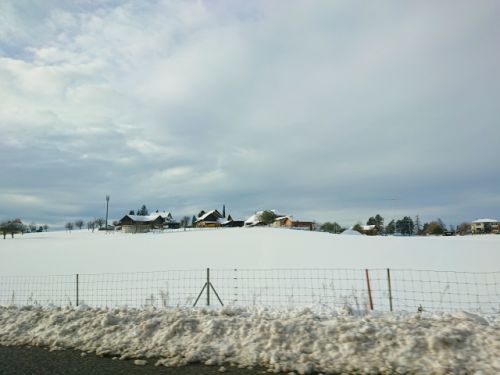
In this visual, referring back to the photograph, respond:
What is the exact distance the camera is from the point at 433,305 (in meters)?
12.9

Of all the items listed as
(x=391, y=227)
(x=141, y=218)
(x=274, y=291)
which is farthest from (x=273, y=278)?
(x=391, y=227)

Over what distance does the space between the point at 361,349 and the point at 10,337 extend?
7044 millimetres

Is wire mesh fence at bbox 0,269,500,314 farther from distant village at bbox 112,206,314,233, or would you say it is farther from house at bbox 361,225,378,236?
house at bbox 361,225,378,236

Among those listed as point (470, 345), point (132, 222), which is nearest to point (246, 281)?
point (470, 345)

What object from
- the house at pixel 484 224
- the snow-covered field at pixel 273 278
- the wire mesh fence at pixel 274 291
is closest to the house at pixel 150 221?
the snow-covered field at pixel 273 278

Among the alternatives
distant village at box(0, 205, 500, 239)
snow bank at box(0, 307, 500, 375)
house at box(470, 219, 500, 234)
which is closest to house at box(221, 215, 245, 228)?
distant village at box(0, 205, 500, 239)

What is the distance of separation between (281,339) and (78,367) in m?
3.30

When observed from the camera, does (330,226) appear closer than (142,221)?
No

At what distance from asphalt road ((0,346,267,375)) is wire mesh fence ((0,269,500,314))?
183 inches

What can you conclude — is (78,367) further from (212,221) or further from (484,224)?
(484,224)

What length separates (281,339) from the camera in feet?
21.3

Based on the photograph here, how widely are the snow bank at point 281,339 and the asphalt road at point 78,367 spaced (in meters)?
0.23

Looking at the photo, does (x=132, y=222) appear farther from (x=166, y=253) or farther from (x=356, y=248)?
(x=356, y=248)

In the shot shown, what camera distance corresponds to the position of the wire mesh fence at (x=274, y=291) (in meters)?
12.7
